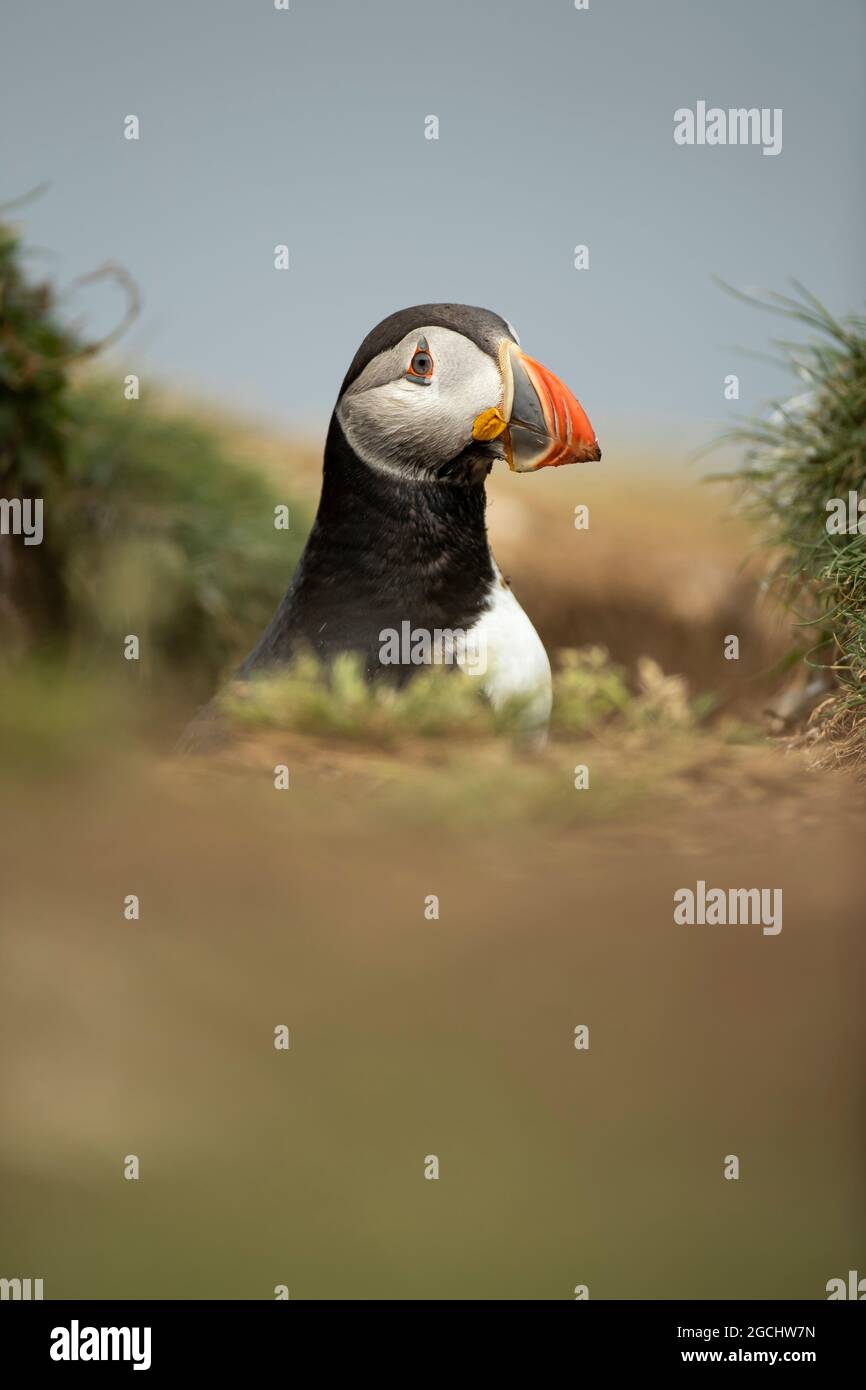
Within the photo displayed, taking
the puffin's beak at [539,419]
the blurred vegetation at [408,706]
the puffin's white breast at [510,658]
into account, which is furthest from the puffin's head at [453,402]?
the blurred vegetation at [408,706]

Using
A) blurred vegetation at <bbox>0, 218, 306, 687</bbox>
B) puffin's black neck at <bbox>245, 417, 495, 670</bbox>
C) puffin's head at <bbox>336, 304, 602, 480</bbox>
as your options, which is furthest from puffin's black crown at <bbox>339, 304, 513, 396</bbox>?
blurred vegetation at <bbox>0, 218, 306, 687</bbox>

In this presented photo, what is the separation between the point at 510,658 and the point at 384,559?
0.23 m

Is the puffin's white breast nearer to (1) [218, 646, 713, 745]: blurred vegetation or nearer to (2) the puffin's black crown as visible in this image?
(1) [218, 646, 713, 745]: blurred vegetation

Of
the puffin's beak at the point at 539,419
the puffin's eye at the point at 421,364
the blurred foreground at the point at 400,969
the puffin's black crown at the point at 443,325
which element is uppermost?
the puffin's black crown at the point at 443,325

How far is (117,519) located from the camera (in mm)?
2998

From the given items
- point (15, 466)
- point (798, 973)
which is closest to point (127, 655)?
point (15, 466)

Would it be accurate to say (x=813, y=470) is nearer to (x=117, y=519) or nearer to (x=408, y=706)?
(x=408, y=706)

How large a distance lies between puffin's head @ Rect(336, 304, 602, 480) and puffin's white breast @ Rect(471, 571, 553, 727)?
20 cm

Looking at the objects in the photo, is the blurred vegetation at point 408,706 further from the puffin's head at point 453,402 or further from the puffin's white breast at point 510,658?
the puffin's head at point 453,402

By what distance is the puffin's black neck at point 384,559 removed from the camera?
5.72 feet

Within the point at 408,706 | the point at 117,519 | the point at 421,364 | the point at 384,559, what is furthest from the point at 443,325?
the point at 117,519

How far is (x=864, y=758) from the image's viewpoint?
1.63 metres
